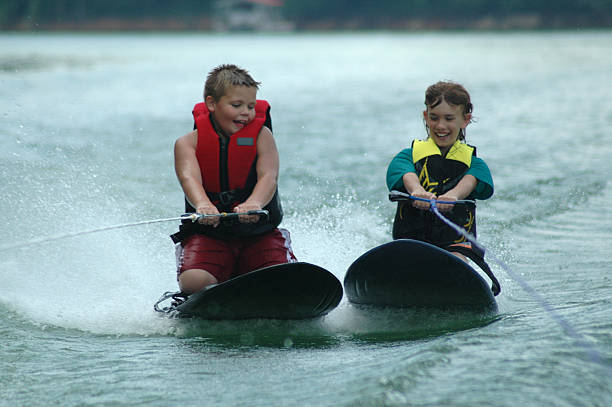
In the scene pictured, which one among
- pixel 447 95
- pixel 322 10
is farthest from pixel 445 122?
pixel 322 10

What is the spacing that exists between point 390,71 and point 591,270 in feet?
56.2

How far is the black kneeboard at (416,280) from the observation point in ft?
11.2

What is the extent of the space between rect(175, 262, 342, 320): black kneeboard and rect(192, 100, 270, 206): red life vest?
1.45 ft

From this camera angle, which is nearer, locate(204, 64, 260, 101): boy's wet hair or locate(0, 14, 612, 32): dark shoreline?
locate(204, 64, 260, 101): boy's wet hair

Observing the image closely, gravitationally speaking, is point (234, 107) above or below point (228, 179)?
above

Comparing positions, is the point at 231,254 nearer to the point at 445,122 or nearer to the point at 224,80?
the point at 224,80

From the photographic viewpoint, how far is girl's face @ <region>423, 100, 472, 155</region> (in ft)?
11.8

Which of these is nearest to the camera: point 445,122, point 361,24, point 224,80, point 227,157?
point 224,80

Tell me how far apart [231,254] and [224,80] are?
2.65 feet

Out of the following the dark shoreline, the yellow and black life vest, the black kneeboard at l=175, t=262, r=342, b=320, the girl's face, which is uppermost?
the dark shoreline

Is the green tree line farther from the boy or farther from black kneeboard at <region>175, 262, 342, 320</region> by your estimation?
black kneeboard at <region>175, 262, 342, 320</region>

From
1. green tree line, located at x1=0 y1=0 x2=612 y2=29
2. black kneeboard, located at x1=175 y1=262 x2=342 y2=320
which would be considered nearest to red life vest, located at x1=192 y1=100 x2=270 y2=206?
black kneeboard, located at x1=175 y1=262 x2=342 y2=320

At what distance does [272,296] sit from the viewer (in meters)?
3.44

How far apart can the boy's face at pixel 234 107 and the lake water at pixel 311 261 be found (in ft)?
3.01
